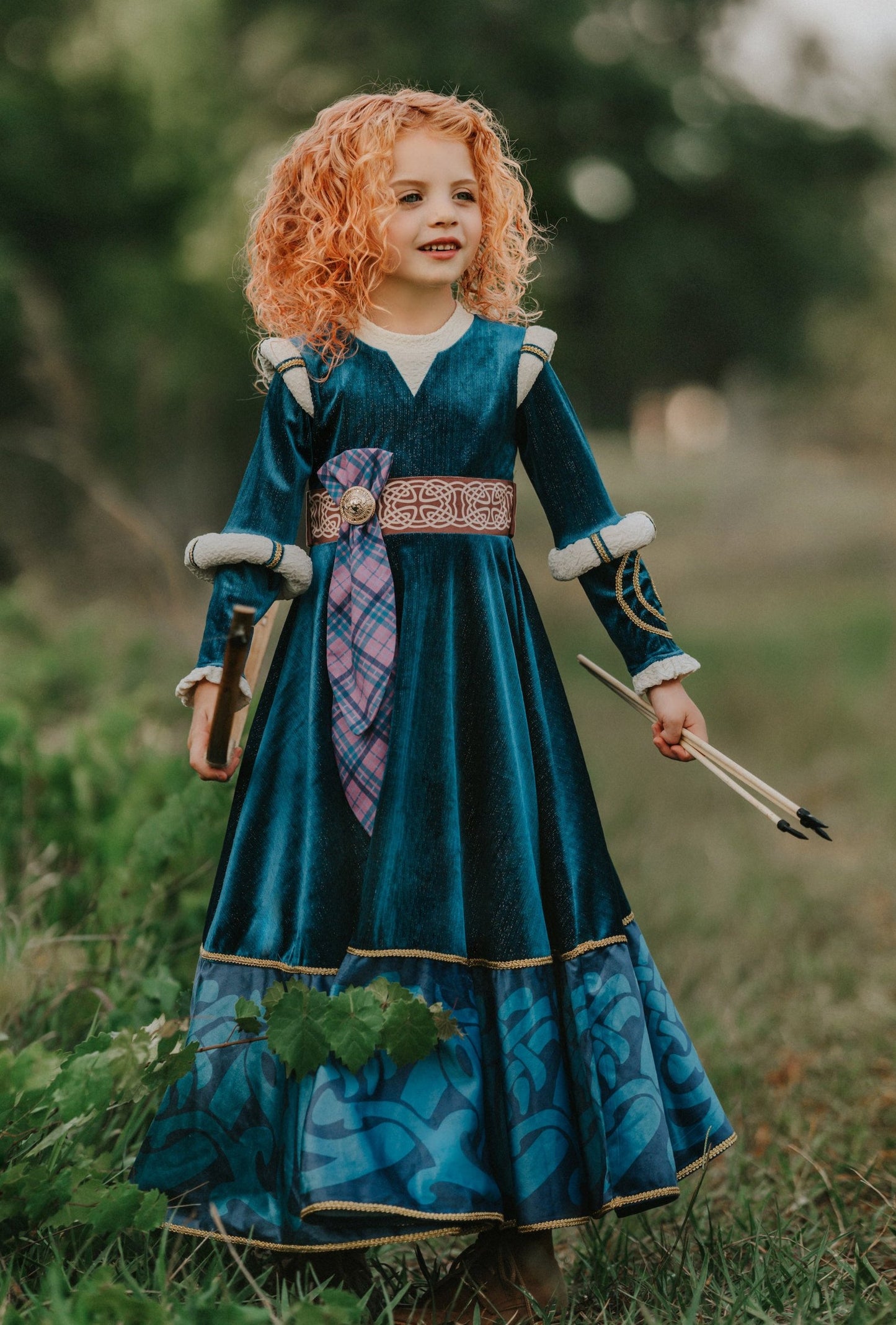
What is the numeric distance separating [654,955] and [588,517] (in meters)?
2.17

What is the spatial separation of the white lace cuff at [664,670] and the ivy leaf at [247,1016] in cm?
77

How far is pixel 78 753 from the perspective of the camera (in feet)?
11.5

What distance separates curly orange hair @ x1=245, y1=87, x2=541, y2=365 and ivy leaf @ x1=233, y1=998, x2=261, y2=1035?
100 centimetres

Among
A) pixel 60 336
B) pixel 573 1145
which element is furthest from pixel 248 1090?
pixel 60 336

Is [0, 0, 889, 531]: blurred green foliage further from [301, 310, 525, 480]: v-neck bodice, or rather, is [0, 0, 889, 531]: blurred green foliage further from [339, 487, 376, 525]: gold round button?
[339, 487, 376, 525]: gold round button

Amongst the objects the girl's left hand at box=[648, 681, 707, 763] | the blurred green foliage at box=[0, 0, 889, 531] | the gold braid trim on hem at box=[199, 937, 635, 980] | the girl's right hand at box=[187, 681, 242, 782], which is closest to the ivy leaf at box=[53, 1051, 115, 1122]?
the gold braid trim on hem at box=[199, 937, 635, 980]

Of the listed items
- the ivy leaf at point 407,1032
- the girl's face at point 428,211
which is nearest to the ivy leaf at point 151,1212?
the ivy leaf at point 407,1032

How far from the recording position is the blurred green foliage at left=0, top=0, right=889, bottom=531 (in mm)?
7273

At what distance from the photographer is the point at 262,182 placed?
6594mm

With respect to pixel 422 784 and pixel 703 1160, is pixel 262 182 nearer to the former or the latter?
pixel 422 784

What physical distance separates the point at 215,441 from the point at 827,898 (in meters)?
6.32

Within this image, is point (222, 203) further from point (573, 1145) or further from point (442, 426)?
point (573, 1145)

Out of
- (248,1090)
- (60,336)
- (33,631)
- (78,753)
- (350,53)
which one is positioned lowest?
(248,1090)

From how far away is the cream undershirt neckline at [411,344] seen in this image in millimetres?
2133
